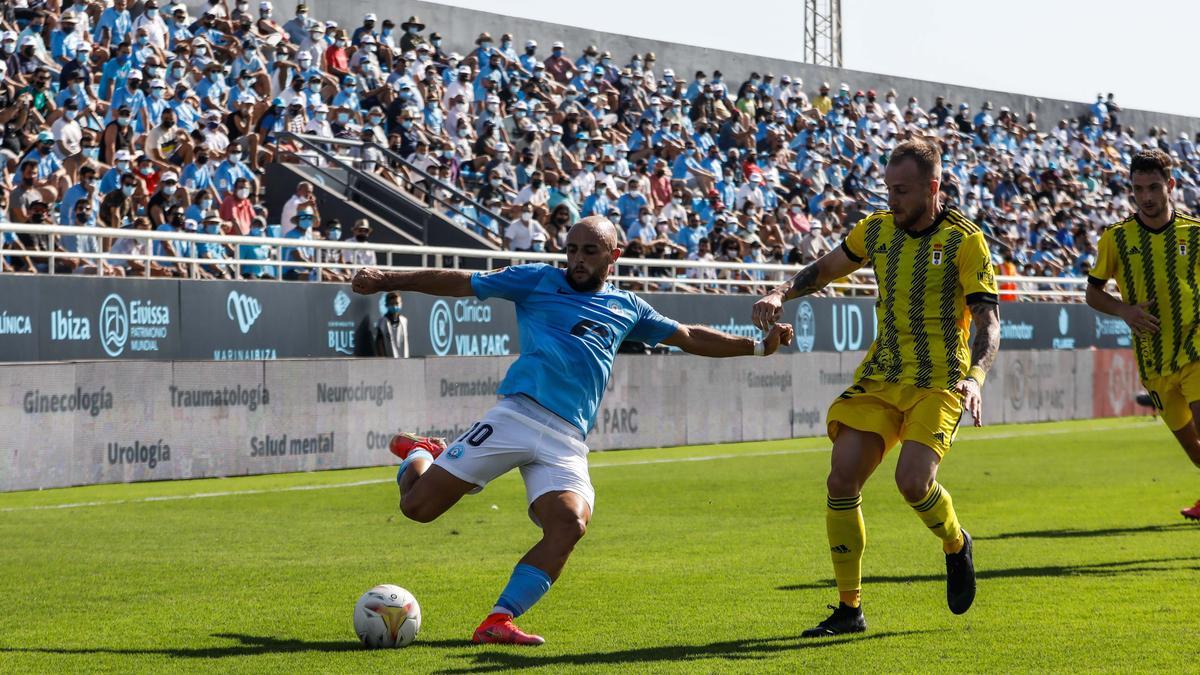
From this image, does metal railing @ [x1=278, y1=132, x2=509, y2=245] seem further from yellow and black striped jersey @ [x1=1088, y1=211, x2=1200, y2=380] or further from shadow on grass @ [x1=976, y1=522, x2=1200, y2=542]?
yellow and black striped jersey @ [x1=1088, y1=211, x2=1200, y2=380]

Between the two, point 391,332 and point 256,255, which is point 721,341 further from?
point 256,255

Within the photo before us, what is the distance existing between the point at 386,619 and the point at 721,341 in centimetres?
208

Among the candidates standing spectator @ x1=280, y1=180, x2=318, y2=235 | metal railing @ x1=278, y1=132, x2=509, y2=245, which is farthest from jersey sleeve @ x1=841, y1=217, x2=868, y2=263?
metal railing @ x1=278, y1=132, x2=509, y2=245

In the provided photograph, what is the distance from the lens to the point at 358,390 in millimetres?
19578

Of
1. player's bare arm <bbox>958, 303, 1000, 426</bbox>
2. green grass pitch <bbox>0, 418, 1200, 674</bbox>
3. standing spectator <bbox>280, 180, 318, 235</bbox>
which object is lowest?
green grass pitch <bbox>0, 418, 1200, 674</bbox>

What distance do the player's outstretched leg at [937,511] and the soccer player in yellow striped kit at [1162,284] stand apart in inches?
115

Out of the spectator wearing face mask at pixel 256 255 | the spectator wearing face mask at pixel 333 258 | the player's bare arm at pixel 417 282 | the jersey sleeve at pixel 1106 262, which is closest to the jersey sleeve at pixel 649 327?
the player's bare arm at pixel 417 282

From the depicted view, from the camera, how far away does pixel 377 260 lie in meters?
23.9

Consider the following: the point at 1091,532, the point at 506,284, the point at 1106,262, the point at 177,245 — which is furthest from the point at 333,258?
the point at 506,284

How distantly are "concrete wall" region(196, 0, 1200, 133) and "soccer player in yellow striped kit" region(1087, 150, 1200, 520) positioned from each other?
63.3 feet

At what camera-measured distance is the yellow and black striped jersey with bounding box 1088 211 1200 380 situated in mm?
9977

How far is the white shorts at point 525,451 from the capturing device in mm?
7289

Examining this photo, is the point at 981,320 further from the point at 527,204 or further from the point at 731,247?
the point at 731,247

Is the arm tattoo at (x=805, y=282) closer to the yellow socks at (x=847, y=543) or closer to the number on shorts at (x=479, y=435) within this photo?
the yellow socks at (x=847, y=543)
